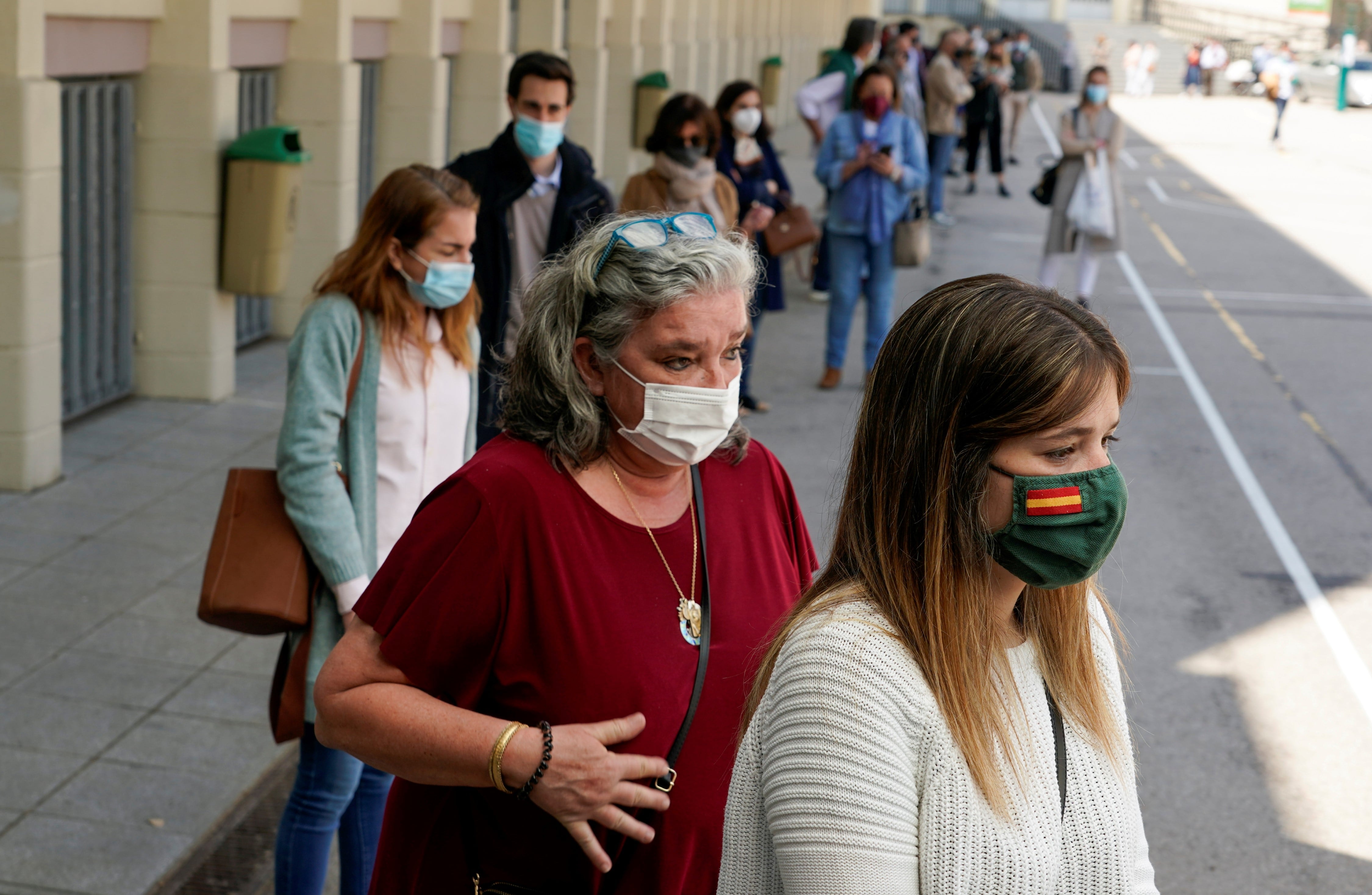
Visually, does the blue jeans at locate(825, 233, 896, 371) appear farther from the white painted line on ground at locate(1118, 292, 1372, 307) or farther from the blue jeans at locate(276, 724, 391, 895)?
the blue jeans at locate(276, 724, 391, 895)

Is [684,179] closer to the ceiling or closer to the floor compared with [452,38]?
closer to the floor

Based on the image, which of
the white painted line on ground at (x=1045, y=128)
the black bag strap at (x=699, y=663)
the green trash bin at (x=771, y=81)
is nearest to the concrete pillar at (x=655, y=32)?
the green trash bin at (x=771, y=81)

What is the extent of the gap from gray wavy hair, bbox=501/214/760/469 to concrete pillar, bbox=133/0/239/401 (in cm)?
745

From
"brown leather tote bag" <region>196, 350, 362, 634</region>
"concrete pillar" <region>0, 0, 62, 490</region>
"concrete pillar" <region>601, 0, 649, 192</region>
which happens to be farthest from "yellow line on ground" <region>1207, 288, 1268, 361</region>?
"brown leather tote bag" <region>196, 350, 362, 634</region>

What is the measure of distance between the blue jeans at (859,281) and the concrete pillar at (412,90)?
421cm

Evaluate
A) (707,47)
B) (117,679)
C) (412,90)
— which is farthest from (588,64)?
(117,679)

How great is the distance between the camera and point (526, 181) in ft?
19.1

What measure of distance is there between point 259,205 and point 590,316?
292 inches

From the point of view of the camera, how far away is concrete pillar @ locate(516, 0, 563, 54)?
16.3 metres

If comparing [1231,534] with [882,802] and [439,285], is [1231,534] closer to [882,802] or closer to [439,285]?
[439,285]

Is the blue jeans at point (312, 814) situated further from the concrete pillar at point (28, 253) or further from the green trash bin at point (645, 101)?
the green trash bin at point (645, 101)

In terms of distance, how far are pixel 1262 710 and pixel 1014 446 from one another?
4796mm

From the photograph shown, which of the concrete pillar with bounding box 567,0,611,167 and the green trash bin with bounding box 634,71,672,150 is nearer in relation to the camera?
the concrete pillar with bounding box 567,0,611,167

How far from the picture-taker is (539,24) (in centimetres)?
1638
